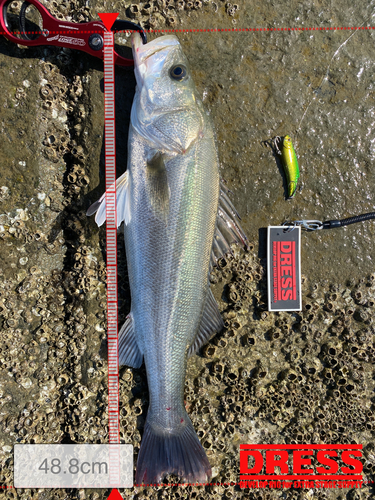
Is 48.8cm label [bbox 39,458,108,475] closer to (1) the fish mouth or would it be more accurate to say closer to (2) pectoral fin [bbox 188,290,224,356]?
(2) pectoral fin [bbox 188,290,224,356]

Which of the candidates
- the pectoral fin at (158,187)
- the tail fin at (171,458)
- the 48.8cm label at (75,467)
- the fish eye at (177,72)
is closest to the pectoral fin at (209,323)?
the tail fin at (171,458)

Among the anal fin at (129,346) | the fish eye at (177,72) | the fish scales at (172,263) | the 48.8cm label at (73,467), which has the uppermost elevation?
the fish eye at (177,72)

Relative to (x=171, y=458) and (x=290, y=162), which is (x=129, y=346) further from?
(x=290, y=162)

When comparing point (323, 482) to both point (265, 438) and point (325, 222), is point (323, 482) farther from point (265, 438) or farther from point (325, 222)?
point (325, 222)

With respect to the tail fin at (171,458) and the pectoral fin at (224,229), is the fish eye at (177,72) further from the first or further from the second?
the tail fin at (171,458)

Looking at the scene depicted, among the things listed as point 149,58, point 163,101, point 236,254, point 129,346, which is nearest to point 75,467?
point 129,346

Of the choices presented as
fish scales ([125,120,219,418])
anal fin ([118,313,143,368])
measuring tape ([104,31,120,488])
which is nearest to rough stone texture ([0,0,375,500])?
measuring tape ([104,31,120,488])
